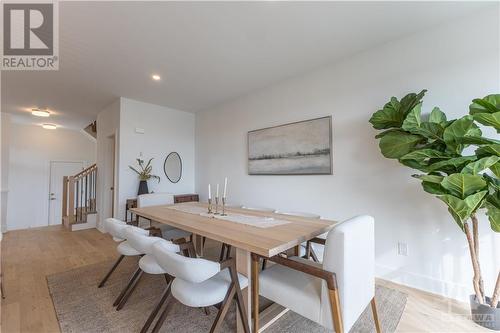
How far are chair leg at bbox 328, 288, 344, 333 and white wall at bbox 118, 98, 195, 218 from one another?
399cm

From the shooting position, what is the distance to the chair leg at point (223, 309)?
1.39 m

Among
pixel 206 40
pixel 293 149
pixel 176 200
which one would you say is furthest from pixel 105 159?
pixel 293 149

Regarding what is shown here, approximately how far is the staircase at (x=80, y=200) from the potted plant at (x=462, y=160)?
5909 mm

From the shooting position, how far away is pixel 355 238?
126 cm

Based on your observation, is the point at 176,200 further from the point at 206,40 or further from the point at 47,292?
the point at 206,40

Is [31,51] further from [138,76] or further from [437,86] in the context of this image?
[437,86]

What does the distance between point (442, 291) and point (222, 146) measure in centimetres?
378

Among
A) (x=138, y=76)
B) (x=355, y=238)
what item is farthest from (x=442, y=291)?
(x=138, y=76)

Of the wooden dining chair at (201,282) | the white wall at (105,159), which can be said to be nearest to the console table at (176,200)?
the white wall at (105,159)

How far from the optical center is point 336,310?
3.88ft

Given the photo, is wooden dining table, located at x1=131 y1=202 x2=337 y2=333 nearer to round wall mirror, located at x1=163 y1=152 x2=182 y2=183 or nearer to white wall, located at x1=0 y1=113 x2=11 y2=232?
round wall mirror, located at x1=163 y1=152 x2=182 y2=183

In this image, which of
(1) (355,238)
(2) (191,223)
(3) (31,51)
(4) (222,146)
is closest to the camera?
(1) (355,238)

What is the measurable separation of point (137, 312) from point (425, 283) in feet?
9.08

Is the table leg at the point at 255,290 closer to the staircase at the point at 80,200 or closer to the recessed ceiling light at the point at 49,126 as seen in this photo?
the staircase at the point at 80,200
